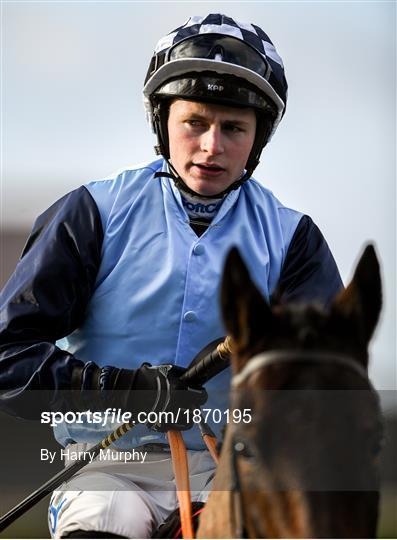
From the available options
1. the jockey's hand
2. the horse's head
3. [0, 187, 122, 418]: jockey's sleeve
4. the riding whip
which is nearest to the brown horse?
the horse's head

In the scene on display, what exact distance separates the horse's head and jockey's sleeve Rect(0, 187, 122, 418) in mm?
1202

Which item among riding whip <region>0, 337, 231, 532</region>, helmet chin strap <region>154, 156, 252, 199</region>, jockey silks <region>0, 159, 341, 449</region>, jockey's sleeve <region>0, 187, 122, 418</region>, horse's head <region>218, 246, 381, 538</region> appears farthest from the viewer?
helmet chin strap <region>154, 156, 252, 199</region>

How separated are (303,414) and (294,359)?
0.41ft

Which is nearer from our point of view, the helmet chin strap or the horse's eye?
the horse's eye

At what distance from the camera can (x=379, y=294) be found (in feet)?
6.79

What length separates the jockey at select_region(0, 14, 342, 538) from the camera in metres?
3.17

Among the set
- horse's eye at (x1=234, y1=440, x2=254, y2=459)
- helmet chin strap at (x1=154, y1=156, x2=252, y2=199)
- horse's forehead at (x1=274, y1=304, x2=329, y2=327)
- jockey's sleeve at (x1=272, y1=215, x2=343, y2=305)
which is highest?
helmet chin strap at (x1=154, y1=156, x2=252, y2=199)

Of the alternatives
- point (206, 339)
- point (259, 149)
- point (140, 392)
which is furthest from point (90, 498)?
point (259, 149)

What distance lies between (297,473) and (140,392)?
4.14 ft

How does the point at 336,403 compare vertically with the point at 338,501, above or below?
above

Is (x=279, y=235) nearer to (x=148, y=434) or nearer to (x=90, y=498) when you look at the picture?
(x=148, y=434)

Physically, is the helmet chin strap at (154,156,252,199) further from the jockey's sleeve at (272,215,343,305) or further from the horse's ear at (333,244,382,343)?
the horse's ear at (333,244,382,343)

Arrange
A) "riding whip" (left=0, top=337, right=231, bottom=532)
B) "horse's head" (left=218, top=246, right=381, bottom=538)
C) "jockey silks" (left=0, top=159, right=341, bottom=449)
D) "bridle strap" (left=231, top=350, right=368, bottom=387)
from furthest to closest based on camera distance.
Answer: "jockey silks" (left=0, top=159, right=341, bottom=449) < "riding whip" (left=0, top=337, right=231, bottom=532) < "bridle strap" (left=231, top=350, right=368, bottom=387) < "horse's head" (left=218, top=246, right=381, bottom=538)
